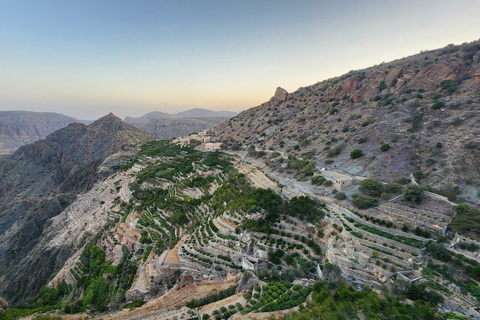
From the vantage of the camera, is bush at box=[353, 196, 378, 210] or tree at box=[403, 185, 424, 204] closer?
tree at box=[403, 185, 424, 204]

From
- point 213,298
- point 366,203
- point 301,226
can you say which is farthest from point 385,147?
point 213,298

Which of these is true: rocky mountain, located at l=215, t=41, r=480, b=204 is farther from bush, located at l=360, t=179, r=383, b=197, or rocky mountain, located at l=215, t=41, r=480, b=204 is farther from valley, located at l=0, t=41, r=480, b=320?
bush, located at l=360, t=179, r=383, b=197

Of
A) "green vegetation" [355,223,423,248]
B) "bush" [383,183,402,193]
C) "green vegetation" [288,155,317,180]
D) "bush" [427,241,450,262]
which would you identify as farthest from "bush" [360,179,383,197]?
"green vegetation" [288,155,317,180]

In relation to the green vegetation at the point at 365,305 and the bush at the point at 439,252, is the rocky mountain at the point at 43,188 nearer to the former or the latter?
the green vegetation at the point at 365,305

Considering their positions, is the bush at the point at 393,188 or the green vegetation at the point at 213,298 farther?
the bush at the point at 393,188

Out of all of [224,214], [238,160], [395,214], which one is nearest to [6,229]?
[238,160]

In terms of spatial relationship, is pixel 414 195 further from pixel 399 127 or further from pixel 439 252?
pixel 399 127

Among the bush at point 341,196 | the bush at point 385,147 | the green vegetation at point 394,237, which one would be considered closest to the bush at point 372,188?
the bush at point 341,196
